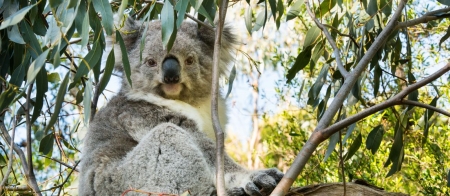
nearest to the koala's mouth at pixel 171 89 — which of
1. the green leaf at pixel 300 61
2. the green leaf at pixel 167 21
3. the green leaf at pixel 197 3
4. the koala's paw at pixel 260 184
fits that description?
the green leaf at pixel 300 61

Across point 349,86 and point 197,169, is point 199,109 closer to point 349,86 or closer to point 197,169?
point 197,169

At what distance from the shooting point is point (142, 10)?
4699 millimetres

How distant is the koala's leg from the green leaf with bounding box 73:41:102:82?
1.01m

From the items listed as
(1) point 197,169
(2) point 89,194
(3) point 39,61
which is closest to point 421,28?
(1) point 197,169

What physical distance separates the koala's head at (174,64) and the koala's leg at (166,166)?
1.85 feet

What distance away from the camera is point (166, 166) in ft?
11.7

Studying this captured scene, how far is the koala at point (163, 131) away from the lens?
A: 3566mm

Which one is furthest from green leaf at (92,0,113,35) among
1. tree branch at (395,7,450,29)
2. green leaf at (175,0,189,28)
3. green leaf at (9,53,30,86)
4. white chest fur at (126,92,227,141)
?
white chest fur at (126,92,227,141)

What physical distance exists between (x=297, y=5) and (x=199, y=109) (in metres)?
1.04

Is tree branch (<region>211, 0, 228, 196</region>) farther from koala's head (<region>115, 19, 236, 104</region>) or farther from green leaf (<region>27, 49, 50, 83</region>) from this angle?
koala's head (<region>115, 19, 236, 104</region>)

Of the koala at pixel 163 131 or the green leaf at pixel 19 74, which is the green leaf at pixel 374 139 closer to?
the koala at pixel 163 131

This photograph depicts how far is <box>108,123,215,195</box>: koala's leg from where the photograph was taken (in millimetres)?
3553

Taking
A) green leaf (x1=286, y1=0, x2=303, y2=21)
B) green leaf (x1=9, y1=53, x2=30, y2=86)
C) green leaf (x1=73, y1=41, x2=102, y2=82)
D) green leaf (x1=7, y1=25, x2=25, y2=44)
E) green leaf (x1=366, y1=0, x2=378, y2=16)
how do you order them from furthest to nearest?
green leaf (x1=286, y1=0, x2=303, y2=21) → green leaf (x1=366, y1=0, x2=378, y2=16) → green leaf (x1=9, y1=53, x2=30, y2=86) → green leaf (x1=7, y1=25, x2=25, y2=44) → green leaf (x1=73, y1=41, x2=102, y2=82)

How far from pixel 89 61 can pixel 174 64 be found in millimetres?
1467
